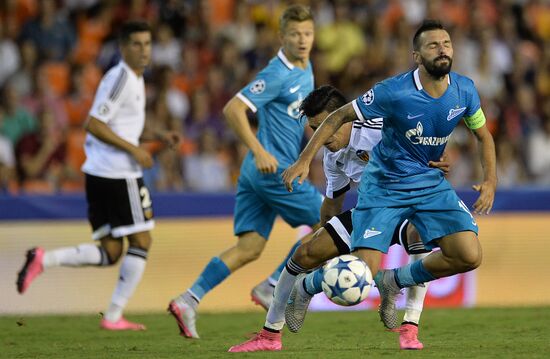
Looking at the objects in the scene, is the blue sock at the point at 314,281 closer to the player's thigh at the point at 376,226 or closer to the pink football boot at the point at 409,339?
the player's thigh at the point at 376,226

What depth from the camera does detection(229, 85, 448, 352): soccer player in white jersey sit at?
7.66m

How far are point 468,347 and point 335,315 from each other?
10.9 ft

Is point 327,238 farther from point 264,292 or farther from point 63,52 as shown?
point 63,52

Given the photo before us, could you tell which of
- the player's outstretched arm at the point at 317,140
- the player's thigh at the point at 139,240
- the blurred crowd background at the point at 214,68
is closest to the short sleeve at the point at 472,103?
the player's outstretched arm at the point at 317,140

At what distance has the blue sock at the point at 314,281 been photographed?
7.48 m

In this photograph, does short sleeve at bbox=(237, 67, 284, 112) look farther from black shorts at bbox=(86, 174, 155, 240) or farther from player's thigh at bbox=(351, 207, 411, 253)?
player's thigh at bbox=(351, 207, 411, 253)

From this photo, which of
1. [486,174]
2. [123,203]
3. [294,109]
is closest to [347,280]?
[486,174]

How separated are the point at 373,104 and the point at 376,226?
81 centimetres

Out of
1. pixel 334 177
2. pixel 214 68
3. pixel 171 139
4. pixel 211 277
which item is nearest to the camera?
pixel 334 177

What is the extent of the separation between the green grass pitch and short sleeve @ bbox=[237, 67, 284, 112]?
6.09ft

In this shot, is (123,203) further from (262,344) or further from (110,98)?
(262,344)

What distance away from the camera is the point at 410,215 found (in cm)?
758

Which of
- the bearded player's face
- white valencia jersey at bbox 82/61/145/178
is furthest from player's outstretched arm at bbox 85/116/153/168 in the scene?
the bearded player's face

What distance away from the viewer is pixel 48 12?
14.6m
